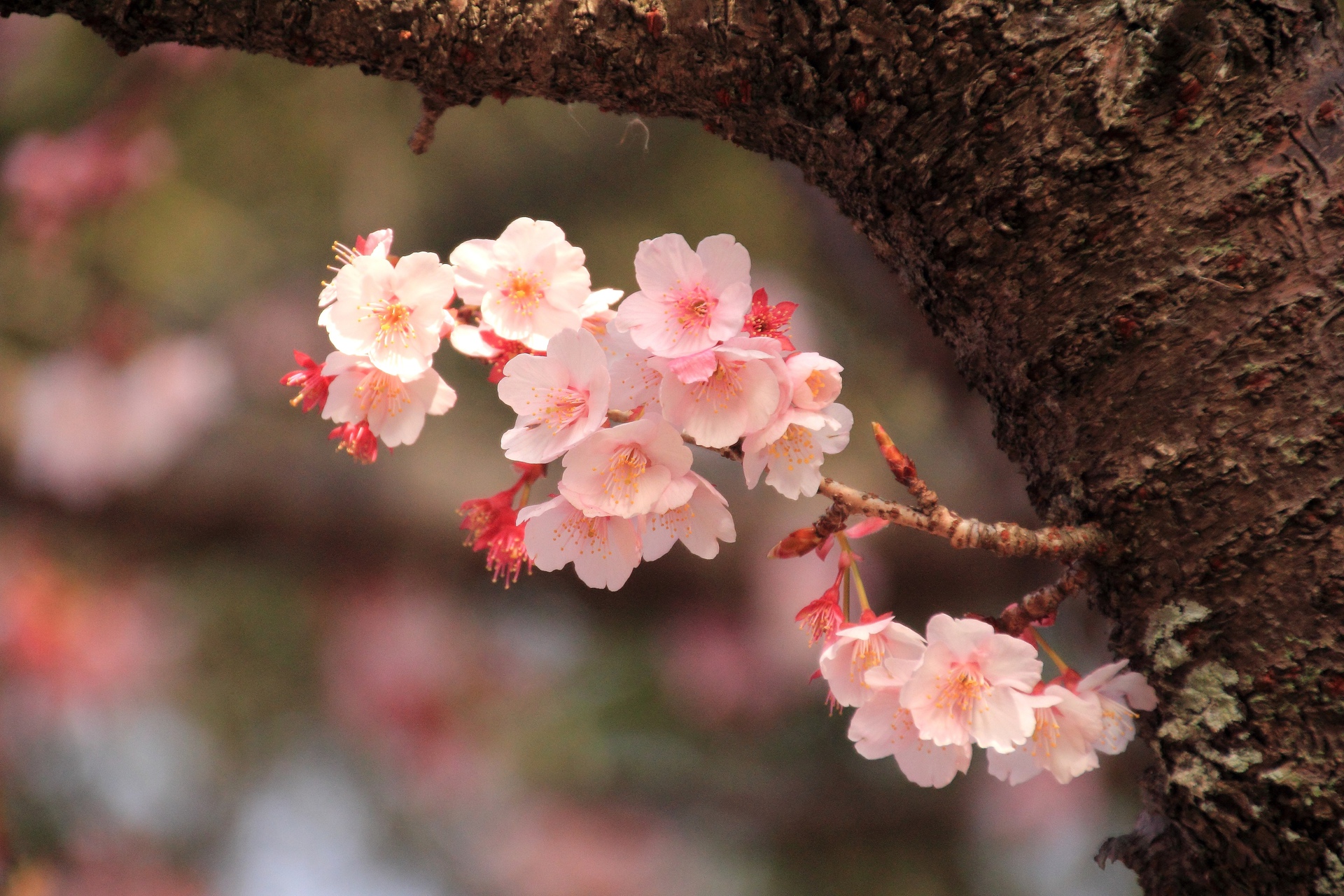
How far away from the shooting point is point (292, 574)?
1952 millimetres

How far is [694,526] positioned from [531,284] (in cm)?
16

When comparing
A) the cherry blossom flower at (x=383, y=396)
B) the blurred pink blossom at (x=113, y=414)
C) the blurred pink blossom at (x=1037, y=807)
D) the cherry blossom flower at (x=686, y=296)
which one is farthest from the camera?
the blurred pink blossom at (x=1037, y=807)

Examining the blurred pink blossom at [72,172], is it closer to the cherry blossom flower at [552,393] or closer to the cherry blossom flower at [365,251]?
the cherry blossom flower at [365,251]

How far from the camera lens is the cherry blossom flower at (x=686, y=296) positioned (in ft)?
1.40

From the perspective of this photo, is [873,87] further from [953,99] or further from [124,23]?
[124,23]

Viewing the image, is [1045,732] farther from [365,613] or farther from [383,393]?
[365,613]

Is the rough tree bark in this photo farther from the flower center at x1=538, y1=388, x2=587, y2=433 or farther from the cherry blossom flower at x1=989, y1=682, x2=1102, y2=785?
the flower center at x1=538, y1=388, x2=587, y2=433

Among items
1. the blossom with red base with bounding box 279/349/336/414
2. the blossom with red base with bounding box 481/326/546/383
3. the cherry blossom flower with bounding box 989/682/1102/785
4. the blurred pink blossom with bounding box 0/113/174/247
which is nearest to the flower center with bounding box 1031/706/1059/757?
the cherry blossom flower with bounding box 989/682/1102/785

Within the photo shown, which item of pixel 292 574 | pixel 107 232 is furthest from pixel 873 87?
pixel 107 232

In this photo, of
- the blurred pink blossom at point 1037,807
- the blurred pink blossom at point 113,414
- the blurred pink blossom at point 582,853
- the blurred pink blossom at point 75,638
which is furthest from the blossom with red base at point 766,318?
the blurred pink blossom at point 75,638

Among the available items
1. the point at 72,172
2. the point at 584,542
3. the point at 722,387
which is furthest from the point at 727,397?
the point at 72,172

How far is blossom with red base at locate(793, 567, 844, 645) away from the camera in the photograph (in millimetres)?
524

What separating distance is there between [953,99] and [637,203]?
63.2 inches

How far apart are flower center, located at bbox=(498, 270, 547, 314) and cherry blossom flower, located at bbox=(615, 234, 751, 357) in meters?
0.07
